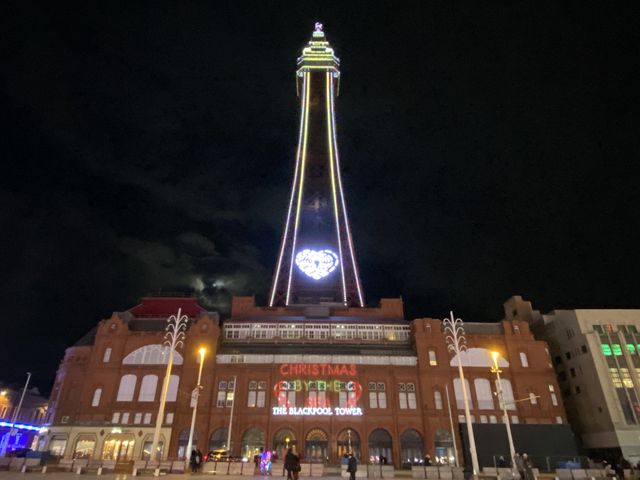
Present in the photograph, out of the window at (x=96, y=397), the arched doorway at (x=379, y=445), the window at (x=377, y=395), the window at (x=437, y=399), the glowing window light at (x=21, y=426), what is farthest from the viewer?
the glowing window light at (x=21, y=426)

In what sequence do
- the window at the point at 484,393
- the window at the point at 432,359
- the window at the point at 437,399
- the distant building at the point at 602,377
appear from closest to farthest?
the distant building at the point at 602,377 → the window at the point at 437,399 → the window at the point at 484,393 → the window at the point at 432,359

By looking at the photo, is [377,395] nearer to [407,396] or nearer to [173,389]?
[407,396]

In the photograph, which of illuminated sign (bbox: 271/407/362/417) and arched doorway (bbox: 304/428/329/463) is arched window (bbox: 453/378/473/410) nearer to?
illuminated sign (bbox: 271/407/362/417)

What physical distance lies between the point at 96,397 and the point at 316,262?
40147 mm

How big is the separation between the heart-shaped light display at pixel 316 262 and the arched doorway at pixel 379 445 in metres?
31.9

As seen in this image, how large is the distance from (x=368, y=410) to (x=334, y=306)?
18.5m

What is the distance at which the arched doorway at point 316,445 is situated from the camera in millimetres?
50844

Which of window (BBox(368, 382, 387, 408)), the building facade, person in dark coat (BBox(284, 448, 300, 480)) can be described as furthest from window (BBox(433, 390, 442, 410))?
person in dark coat (BBox(284, 448, 300, 480))

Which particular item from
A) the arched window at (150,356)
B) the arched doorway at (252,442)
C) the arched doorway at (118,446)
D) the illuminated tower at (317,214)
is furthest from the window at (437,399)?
the arched doorway at (118,446)

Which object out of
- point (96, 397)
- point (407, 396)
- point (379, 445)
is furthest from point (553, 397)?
point (96, 397)

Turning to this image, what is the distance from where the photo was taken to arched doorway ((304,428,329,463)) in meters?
50.8

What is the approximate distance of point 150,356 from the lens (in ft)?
188

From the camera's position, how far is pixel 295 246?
8125 centimetres

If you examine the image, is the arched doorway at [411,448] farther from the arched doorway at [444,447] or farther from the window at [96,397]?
the window at [96,397]
